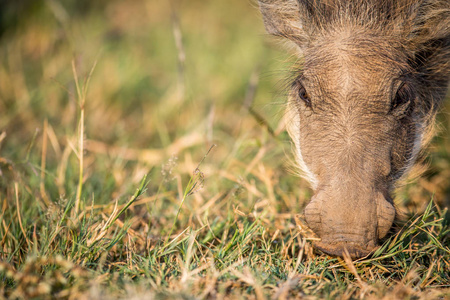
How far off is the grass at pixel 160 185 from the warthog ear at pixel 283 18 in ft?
1.09

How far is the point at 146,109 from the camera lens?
5.14 meters

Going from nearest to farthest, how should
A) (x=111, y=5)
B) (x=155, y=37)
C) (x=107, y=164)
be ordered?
(x=107, y=164) → (x=155, y=37) → (x=111, y=5)

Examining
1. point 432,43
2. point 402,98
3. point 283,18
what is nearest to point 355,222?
point 402,98

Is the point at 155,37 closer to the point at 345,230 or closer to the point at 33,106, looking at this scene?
the point at 33,106

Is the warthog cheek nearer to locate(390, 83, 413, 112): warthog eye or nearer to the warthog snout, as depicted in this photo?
the warthog snout

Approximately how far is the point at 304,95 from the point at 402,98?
620mm

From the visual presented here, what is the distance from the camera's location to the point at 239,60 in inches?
243

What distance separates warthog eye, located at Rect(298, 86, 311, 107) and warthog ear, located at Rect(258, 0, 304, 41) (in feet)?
1.72

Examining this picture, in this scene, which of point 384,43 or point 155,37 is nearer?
point 384,43

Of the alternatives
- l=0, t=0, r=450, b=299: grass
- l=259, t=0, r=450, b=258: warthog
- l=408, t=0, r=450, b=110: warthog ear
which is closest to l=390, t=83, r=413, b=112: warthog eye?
l=259, t=0, r=450, b=258: warthog

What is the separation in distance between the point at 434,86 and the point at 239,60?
3294 millimetres

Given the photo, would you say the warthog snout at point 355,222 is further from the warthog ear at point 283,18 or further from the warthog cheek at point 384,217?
the warthog ear at point 283,18

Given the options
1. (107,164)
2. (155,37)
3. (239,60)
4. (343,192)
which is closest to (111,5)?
(155,37)

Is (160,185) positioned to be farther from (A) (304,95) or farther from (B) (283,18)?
(B) (283,18)
